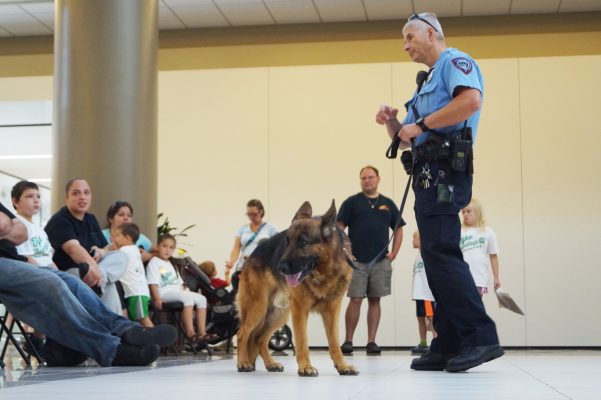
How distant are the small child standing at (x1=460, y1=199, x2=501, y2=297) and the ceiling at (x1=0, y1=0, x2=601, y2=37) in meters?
3.65

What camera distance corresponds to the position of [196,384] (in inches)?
129

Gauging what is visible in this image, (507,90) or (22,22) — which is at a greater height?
(22,22)

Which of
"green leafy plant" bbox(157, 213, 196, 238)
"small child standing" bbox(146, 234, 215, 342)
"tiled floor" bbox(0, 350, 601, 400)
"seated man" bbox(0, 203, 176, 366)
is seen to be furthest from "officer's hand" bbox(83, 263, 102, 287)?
"green leafy plant" bbox(157, 213, 196, 238)

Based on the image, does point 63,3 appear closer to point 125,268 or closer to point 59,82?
point 59,82

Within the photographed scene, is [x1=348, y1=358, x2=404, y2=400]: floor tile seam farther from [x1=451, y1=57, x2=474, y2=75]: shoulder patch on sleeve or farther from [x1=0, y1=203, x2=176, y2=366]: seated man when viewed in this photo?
[x1=451, y1=57, x2=474, y2=75]: shoulder patch on sleeve

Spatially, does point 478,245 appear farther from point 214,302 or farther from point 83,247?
point 83,247

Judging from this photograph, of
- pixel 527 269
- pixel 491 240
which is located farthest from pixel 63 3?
pixel 527 269

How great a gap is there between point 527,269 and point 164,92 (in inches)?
192

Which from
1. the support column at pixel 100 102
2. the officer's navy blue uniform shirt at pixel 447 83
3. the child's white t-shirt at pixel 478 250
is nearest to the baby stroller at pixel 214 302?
the support column at pixel 100 102

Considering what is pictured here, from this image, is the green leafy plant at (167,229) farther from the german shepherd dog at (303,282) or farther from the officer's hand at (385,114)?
the officer's hand at (385,114)

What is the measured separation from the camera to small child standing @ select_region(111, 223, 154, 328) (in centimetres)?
617

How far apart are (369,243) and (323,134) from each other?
2714 mm

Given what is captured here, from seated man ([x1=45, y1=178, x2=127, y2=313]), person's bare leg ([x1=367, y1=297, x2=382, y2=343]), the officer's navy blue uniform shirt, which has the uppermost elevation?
the officer's navy blue uniform shirt

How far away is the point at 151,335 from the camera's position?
15.0 ft
